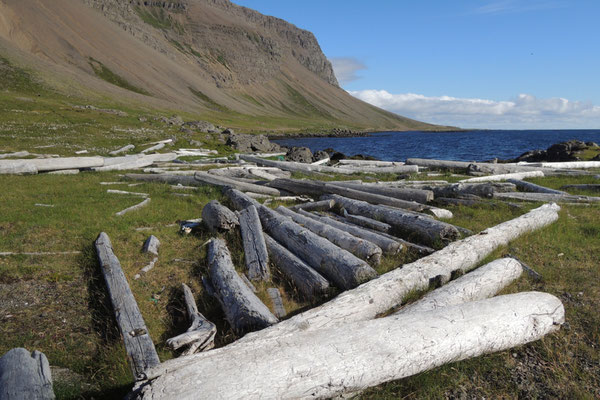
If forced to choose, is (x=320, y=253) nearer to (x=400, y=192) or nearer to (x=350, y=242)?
(x=350, y=242)

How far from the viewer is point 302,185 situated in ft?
47.2

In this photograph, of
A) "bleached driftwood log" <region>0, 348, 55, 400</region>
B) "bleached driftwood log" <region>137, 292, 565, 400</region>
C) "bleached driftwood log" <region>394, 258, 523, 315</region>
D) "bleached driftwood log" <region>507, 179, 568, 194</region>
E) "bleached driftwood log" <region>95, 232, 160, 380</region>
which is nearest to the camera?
"bleached driftwood log" <region>137, 292, 565, 400</region>

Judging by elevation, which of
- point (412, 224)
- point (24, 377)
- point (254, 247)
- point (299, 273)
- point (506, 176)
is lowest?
point (24, 377)

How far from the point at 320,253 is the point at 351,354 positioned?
11.8ft

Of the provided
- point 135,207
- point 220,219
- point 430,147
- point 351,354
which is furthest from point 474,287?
point 430,147

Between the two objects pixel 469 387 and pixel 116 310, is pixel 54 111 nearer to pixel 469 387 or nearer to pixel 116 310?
pixel 116 310

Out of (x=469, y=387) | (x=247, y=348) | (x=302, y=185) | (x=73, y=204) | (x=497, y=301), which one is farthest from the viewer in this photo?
(x=302, y=185)

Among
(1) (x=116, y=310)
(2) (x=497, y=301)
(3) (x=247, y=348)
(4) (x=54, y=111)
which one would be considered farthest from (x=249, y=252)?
(4) (x=54, y=111)

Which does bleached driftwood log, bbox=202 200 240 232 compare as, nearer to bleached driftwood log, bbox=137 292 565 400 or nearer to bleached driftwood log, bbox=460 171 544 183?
bleached driftwood log, bbox=137 292 565 400

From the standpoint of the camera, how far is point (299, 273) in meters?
7.33

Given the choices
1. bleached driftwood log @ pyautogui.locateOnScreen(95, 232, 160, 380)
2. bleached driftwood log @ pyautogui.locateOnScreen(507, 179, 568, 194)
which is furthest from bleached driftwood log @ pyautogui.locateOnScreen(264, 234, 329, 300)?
bleached driftwood log @ pyautogui.locateOnScreen(507, 179, 568, 194)

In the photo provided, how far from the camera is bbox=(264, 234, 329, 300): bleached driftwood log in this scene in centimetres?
683

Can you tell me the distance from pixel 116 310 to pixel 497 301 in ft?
19.6

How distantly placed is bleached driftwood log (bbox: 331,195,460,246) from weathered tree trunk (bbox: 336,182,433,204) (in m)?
1.67
